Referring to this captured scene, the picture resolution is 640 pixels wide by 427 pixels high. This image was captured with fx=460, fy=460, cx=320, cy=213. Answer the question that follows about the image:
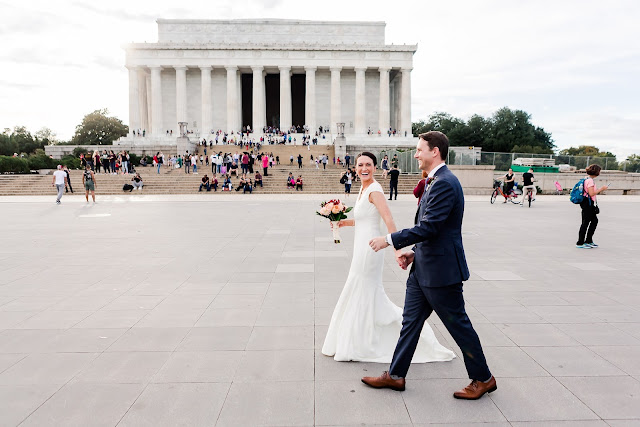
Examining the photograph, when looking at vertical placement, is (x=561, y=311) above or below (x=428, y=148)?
below

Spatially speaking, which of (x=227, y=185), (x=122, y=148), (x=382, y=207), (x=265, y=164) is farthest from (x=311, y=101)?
(x=382, y=207)

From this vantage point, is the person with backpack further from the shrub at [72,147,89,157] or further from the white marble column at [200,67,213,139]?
the white marble column at [200,67,213,139]

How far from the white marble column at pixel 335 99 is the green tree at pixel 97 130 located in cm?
4610

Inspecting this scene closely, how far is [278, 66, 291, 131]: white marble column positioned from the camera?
5819cm

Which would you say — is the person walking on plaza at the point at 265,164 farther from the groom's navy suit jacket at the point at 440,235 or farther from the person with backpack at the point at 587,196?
the groom's navy suit jacket at the point at 440,235

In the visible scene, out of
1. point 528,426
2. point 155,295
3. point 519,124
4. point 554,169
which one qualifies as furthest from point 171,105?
point 528,426

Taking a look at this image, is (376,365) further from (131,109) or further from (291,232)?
(131,109)

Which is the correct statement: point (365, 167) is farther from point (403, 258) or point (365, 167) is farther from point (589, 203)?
point (589, 203)

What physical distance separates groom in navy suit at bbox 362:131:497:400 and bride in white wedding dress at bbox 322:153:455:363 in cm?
57

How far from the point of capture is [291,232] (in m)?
12.5

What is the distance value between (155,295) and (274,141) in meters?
47.5

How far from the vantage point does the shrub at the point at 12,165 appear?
34750 mm

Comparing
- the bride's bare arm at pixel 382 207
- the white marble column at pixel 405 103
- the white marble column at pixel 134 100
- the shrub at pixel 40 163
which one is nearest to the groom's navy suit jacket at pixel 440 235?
the bride's bare arm at pixel 382 207

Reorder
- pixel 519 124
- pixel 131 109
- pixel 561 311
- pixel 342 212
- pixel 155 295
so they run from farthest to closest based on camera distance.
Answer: pixel 519 124 → pixel 131 109 → pixel 155 295 → pixel 561 311 → pixel 342 212
